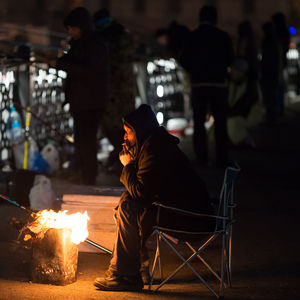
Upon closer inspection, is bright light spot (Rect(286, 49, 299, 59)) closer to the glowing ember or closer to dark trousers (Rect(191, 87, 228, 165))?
dark trousers (Rect(191, 87, 228, 165))

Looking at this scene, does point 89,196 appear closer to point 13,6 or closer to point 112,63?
point 112,63

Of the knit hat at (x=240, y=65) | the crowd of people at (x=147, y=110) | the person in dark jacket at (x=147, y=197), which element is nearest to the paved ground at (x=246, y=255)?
the person in dark jacket at (x=147, y=197)

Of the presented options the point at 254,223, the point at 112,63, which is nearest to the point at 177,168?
the point at 254,223

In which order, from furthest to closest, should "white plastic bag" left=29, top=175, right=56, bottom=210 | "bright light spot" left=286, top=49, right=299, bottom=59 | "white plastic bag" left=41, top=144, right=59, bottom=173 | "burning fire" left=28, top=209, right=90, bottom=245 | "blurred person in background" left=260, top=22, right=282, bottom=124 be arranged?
"bright light spot" left=286, top=49, right=299, bottom=59 → "blurred person in background" left=260, top=22, right=282, bottom=124 → "white plastic bag" left=41, top=144, right=59, bottom=173 → "white plastic bag" left=29, top=175, right=56, bottom=210 → "burning fire" left=28, top=209, right=90, bottom=245

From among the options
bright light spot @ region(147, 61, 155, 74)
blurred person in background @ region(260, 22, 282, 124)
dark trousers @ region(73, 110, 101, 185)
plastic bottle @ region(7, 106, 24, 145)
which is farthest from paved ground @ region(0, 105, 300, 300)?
blurred person in background @ region(260, 22, 282, 124)

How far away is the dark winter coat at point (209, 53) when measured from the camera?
10.2 metres

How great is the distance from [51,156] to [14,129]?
2.15 ft

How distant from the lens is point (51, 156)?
10.1 metres

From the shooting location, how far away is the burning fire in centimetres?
563

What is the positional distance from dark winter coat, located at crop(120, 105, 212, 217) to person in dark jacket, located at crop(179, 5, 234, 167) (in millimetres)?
5003

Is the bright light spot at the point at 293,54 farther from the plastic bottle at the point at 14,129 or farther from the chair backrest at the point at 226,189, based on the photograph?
the chair backrest at the point at 226,189

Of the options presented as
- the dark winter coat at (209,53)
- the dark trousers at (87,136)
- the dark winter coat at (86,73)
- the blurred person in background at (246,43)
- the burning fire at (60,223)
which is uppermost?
the blurred person in background at (246,43)

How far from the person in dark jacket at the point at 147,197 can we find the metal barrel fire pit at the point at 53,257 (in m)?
0.27

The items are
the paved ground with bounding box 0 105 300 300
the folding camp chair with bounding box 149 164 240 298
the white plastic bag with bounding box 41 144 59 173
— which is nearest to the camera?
the folding camp chair with bounding box 149 164 240 298
